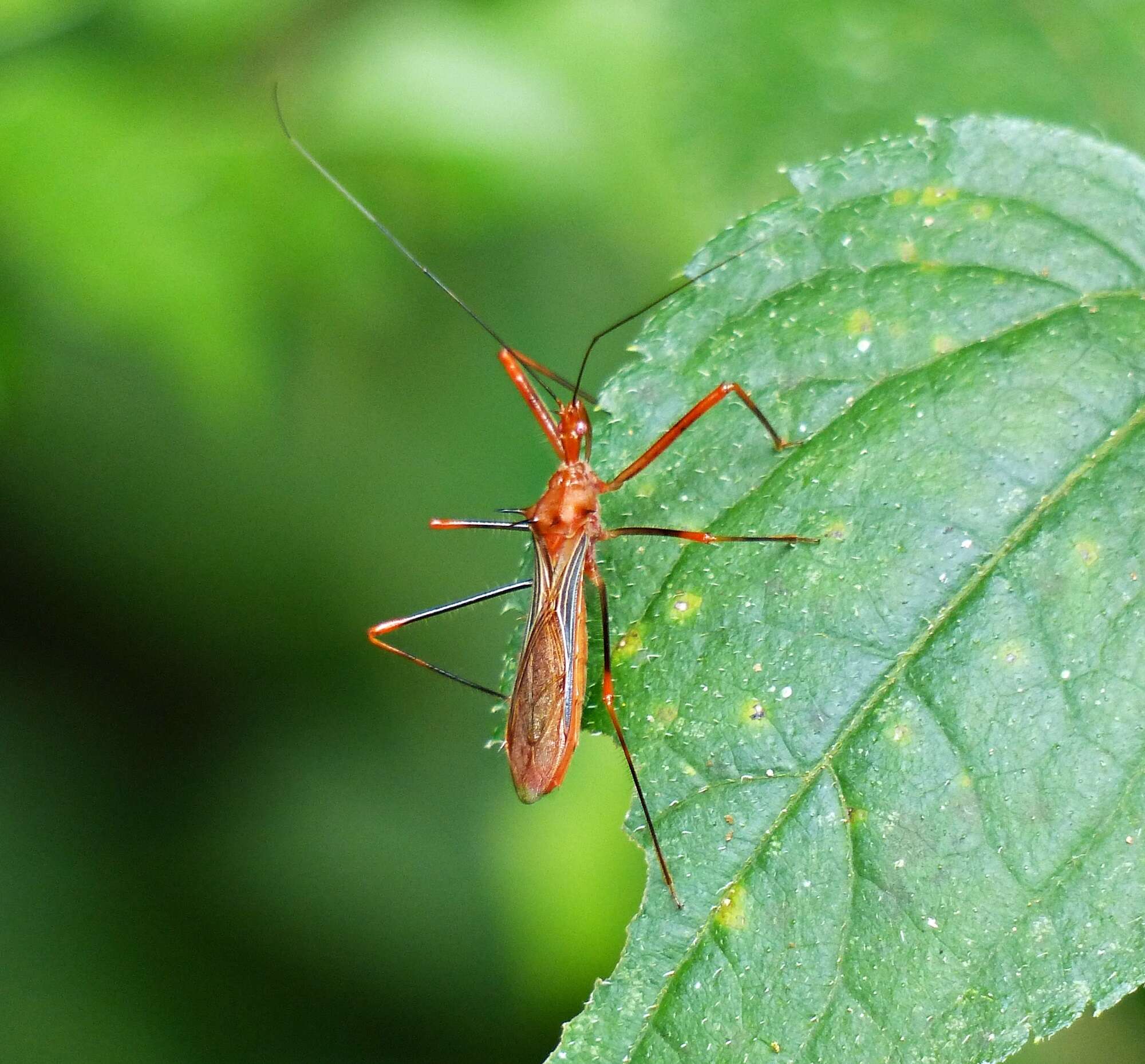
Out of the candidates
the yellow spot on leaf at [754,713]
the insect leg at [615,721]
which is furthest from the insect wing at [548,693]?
the yellow spot on leaf at [754,713]

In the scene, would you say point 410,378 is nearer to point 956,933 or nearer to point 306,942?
point 306,942

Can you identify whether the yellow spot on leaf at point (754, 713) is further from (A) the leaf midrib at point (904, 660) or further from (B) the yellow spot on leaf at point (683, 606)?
(B) the yellow spot on leaf at point (683, 606)

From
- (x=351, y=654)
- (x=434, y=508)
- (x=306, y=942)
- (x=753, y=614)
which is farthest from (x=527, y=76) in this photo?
(x=306, y=942)

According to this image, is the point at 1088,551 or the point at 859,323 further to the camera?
the point at 859,323

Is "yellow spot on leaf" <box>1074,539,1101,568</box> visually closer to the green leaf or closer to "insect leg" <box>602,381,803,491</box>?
the green leaf

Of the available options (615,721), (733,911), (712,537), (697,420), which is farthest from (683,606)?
(733,911)

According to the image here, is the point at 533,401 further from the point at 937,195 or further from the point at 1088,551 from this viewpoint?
the point at 1088,551

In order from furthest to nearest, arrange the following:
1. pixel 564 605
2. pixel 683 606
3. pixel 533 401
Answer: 1. pixel 533 401
2. pixel 564 605
3. pixel 683 606
